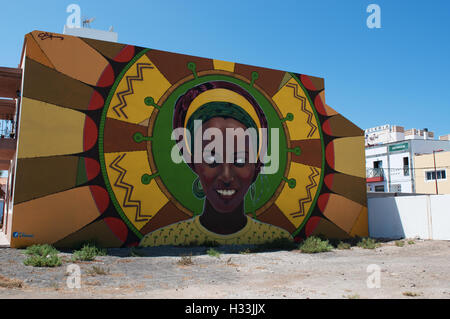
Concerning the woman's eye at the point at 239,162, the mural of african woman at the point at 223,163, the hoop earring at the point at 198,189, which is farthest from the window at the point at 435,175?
the hoop earring at the point at 198,189

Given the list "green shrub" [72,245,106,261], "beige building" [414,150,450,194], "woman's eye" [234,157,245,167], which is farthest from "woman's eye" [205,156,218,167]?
"beige building" [414,150,450,194]

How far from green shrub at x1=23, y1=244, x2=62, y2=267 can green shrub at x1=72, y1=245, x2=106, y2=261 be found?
701 mm

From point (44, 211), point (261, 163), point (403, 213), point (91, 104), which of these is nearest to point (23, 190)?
point (44, 211)

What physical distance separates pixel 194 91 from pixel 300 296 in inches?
441

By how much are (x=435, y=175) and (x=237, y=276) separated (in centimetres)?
3207

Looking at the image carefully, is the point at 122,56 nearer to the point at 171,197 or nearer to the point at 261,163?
the point at 171,197

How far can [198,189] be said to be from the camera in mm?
16453

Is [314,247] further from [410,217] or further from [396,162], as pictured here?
[396,162]

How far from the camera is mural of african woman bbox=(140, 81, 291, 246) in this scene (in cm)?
1647

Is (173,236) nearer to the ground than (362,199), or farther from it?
nearer to the ground

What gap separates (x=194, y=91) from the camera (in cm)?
1695

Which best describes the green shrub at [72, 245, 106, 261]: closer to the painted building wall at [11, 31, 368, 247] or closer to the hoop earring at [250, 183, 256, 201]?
the painted building wall at [11, 31, 368, 247]

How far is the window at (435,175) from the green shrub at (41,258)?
34126mm

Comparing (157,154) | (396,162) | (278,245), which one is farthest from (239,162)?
(396,162)
